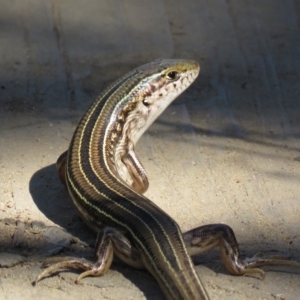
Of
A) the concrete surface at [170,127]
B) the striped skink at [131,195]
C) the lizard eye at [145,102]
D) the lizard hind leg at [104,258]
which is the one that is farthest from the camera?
the lizard eye at [145,102]

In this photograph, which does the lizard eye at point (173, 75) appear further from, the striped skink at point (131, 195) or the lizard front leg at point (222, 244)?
the lizard front leg at point (222, 244)

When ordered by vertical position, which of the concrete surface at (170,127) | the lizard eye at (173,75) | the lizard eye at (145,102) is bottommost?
the concrete surface at (170,127)

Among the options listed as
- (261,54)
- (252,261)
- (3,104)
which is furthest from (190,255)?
(261,54)

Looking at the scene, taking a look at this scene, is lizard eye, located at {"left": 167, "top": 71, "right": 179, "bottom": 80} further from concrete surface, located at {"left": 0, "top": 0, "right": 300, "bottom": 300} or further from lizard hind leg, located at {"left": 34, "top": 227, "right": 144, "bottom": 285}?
lizard hind leg, located at {"left": 34, "top": 227, "right": 144, "bottom": 285}

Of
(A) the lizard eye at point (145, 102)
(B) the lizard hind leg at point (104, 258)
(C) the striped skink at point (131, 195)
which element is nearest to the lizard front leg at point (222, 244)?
(C) the striped skink at point (131, 195)

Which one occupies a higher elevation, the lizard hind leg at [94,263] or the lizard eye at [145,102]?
the lizard eye at [145,102]

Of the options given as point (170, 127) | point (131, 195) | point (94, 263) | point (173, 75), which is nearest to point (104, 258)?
point (94, 263)

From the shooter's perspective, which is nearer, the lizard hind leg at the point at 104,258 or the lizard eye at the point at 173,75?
the lizard hind leg at the point at 104,258

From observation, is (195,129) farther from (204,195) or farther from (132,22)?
(132,22)
